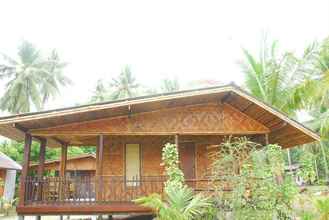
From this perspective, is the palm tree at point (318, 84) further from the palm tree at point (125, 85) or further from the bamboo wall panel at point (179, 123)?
the palm tree at point (125, 85)

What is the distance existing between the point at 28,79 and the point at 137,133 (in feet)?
74.6

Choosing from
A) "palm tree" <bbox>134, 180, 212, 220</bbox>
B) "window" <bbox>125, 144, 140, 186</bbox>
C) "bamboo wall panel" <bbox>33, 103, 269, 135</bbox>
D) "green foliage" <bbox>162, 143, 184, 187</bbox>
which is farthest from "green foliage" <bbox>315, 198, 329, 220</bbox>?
"window" <bbox>125, 144, 140, 186</bbox>

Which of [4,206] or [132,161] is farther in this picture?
[4,206]

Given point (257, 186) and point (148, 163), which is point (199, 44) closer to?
point (148, 163)

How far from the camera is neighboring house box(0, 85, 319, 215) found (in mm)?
9844

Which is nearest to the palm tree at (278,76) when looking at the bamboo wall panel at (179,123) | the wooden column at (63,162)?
the bamboo wall panel at (179,123)

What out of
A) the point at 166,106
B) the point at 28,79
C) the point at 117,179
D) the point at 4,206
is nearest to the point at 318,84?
the point at 166,106

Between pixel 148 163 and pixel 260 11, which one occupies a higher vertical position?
pixel 260 11

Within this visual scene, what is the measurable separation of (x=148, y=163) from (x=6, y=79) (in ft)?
77.7

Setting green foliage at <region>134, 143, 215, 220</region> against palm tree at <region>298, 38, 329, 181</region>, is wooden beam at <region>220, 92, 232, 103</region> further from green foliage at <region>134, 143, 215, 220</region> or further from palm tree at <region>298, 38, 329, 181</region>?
green foliage at <region>134, 143, 215, 220</region>

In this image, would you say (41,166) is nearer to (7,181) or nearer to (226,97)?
(226,97)

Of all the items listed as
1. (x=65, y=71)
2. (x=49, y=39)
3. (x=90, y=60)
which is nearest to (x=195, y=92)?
(x=65, y=71)

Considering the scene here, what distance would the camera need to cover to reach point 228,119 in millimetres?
11312

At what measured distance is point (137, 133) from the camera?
35.1 feet
